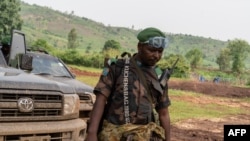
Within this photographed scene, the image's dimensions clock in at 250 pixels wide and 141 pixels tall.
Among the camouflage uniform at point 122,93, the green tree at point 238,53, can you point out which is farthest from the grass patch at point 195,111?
the green tree at point 238,53

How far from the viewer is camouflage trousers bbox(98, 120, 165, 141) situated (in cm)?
328

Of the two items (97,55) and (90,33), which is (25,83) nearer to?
(97,55)

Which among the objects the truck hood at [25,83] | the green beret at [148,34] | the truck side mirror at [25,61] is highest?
the green beret at [148,34]

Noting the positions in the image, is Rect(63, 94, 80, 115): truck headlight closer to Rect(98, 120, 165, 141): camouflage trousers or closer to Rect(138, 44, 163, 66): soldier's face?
Rect(98, 120, 165, 141): camouflage trousers

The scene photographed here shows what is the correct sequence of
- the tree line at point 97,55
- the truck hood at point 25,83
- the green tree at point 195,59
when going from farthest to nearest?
the green tree at point 195,59 → the tree line at point 97,55 → the truck hood at point 25,83

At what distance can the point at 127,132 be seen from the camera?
3279 mm

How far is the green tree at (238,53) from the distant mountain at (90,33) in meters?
51.8

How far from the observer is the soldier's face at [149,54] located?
335 centimetres

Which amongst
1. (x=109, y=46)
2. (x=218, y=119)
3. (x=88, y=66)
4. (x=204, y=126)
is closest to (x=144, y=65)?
(x=204, y=126)

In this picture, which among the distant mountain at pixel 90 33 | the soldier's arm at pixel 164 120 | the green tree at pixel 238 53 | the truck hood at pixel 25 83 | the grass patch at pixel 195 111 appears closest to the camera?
the soldier's arm at pixel 164 120

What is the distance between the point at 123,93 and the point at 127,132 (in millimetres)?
289

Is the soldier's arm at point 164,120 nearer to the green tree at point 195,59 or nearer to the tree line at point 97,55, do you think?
the tree line at point 97,55

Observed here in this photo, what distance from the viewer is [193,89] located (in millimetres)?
37500

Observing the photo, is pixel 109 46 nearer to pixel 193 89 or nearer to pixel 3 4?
pixel 3 4
